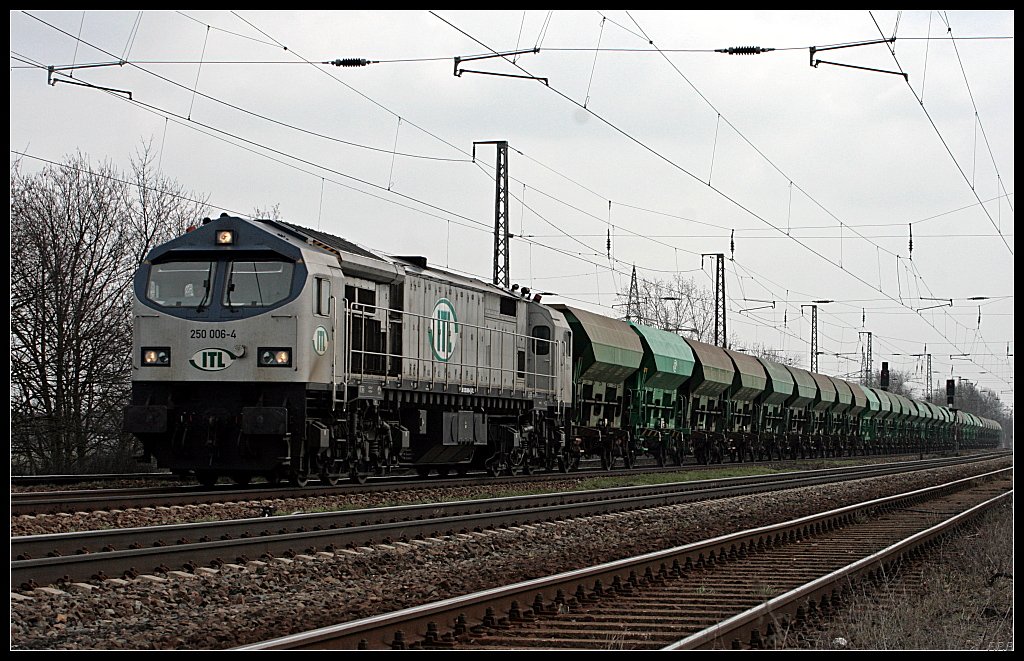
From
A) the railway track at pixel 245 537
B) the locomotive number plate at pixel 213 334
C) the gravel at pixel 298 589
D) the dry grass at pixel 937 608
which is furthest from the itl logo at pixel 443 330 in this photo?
the dry grass at pixel 937 608

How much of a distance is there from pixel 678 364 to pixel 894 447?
126ft

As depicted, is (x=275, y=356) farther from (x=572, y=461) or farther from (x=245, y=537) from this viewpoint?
(x=572, y=461)

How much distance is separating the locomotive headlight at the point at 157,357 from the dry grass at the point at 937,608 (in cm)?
1081

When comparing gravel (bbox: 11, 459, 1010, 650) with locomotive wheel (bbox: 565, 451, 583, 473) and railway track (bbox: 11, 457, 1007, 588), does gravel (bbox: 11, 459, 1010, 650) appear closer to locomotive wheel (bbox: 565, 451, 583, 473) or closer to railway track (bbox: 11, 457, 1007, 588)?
railway track (bbox: 11, 457, 1007, 588)

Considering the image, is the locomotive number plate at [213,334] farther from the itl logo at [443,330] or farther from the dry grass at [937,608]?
the dry grass at [937,608]

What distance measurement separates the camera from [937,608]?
31.4 ft

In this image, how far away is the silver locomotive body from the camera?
1705 cm

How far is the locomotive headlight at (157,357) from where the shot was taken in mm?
17266

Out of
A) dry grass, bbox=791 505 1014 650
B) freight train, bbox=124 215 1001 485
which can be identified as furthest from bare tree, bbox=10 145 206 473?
dry grass, bbox=791 505 1014 650

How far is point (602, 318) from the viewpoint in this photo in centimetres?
3148

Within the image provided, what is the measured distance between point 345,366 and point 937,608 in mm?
10773

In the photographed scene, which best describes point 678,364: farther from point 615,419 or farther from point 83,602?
point 83,602
